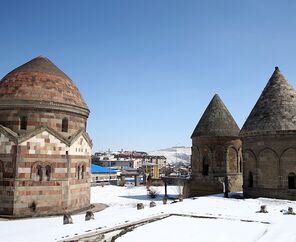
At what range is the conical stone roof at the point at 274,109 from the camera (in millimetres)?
20000

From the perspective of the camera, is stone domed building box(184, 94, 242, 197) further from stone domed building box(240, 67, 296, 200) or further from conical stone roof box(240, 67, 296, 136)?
conical stone roof box(240, 67, 296, 136)

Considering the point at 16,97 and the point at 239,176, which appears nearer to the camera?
the point at 16,97

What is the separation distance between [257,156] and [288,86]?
17.6 ft

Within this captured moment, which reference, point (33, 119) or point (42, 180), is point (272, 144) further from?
point (33, 119)

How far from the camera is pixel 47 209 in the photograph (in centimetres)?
1830

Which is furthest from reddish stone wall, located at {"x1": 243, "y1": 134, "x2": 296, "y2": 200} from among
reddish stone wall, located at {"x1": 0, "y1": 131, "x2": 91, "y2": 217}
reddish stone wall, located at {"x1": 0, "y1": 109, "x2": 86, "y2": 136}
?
reddish stone wall, located at {"x1": 0, "y1": 109, "x2": 86, "y2": 136}

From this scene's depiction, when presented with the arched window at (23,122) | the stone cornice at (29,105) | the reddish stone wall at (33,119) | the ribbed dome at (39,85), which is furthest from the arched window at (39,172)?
the ribbed dome at (39,85)

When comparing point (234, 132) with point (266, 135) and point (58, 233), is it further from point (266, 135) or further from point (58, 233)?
point (58, 233)

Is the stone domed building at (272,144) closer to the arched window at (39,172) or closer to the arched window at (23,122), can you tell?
the arched window at (39,172)

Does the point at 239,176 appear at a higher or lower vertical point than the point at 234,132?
lower

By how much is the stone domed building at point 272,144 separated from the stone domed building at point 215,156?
559 cm

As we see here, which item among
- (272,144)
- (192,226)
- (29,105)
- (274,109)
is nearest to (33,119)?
A: (29,105)

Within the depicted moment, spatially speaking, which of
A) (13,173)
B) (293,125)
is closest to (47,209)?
(13,173)

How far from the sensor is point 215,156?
2738 cm
